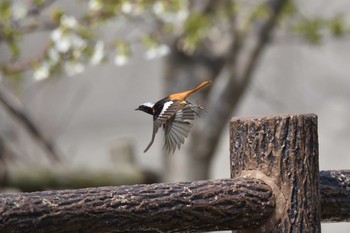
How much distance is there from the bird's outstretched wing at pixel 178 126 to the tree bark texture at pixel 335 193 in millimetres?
436

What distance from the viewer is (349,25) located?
477 cm

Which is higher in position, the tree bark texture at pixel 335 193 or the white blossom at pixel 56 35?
the white blossom at pixel 56 35

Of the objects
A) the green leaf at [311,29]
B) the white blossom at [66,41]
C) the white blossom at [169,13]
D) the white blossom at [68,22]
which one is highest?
the green leaf at [311,29]

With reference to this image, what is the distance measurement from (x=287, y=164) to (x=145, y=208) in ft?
1.06

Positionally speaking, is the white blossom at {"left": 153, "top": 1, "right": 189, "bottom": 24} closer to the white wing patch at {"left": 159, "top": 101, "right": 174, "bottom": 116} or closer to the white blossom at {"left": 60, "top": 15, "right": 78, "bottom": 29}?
the white blossom at {"left": 60, "top": 15, "right": 78, "bottom": 29}

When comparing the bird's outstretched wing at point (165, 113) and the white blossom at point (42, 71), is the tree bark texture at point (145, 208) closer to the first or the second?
the bird's outstretched wing at point (165, 113)

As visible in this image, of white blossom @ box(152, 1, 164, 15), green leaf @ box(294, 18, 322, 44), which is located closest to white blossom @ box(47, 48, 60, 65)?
white blossom @ box(152, 1, 164, 15)

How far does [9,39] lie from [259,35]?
1629 millimetres

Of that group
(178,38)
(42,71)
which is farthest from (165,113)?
(178,38)

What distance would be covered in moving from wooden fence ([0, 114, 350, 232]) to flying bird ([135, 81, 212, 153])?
0.34 m

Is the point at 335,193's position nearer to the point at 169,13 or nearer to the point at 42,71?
the point at 42,71

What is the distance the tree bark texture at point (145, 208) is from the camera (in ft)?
4.88

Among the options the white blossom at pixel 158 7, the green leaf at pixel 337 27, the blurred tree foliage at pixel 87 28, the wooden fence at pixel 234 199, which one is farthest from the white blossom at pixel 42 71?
the wooden fence at pixel 234 199

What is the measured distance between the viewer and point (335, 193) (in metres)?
1.79
